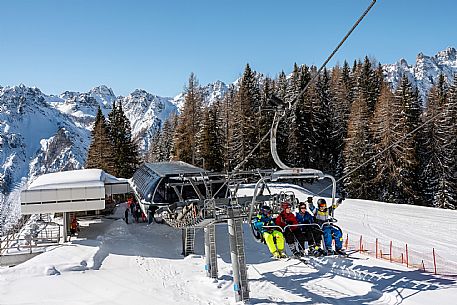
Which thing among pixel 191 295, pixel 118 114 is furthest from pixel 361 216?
pixel 118 114

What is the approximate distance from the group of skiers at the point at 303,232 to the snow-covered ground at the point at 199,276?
2.71m

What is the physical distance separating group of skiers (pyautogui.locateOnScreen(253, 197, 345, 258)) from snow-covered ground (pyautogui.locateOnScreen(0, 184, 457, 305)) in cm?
271

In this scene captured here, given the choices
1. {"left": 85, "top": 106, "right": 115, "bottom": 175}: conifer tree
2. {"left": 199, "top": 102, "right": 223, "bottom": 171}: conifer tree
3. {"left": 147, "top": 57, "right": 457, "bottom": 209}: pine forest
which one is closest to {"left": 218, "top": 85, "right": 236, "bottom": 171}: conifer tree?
{"left": 147, "top": 57, "right": 457, "bottom": 209}: pine forest

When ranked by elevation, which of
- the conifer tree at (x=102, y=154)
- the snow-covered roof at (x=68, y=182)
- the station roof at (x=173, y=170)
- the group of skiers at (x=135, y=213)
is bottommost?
the group of skiers at (x=135, y=213)

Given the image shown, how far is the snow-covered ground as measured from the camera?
45.3ft

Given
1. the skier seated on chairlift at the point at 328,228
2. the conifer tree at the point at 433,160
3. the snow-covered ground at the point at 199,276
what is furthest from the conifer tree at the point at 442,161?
the skier seated on chairlift at the point at 328,228

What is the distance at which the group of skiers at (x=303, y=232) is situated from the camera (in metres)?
12.0

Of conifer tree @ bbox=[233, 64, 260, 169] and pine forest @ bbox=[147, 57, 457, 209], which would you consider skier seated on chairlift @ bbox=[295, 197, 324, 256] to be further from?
conifer tree @ bbox=[233, 64, 260, 169]

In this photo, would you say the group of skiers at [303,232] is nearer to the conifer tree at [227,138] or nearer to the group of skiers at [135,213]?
the group of skiers at [135,213]

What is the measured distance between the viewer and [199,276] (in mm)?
17094

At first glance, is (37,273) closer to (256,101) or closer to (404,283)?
(404,283)

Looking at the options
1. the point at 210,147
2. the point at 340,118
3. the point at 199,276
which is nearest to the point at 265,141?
the point at 210,147

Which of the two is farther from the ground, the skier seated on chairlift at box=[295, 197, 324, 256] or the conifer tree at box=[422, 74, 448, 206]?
the conifer tree at box=[422, 74, 448, 206]

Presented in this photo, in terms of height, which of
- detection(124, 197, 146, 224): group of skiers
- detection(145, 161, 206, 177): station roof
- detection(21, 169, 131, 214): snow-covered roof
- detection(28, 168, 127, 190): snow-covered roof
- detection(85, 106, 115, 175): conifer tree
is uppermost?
detection(85, 106, 115, 175): conifer tree
